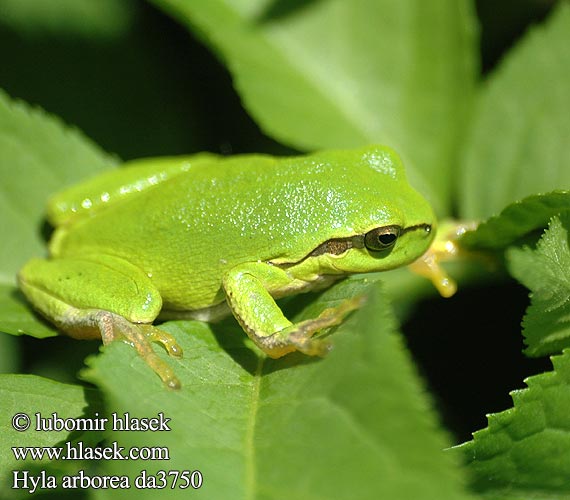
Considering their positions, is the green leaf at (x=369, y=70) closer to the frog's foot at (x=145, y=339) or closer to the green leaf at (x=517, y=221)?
the green leaf at (x=517, y=221)

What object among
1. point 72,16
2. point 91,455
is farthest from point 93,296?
point 72,16

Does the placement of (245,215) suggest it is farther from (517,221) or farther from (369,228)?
(517,221)

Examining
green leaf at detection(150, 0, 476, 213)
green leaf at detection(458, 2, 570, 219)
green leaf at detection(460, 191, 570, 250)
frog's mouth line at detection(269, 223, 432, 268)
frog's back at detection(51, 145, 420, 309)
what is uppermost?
green leaf at detection(150, 0, 476, 213)

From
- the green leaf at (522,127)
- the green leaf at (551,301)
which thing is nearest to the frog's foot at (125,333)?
the green leaf at (551,301)

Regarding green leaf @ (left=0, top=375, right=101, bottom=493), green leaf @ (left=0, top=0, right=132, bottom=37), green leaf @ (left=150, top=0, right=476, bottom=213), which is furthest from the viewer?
green leaf @ (left=0, top=0, right=132, bottom=37)

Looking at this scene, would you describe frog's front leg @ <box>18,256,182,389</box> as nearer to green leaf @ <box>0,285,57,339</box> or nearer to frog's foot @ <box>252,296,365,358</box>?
green leaf @ <box>0,285,57,339</box>

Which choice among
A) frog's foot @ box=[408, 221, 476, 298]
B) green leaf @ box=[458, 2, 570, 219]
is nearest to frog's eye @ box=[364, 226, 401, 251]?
frog's foot @ box=[408, 221, 476, 298]
